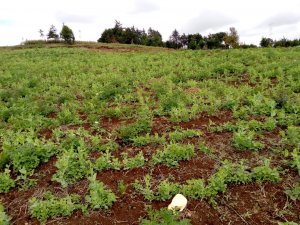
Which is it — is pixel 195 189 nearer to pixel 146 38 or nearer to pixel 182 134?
pixel 182 134

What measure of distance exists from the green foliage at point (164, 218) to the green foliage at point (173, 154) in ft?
4.52

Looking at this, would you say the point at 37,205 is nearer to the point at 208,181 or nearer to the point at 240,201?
the point at 208,181

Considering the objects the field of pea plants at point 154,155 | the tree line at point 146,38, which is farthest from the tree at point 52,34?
the field of pea plants at point 154,155

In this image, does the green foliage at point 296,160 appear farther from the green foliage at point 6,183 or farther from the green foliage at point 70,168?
the green foliage at point 6,183

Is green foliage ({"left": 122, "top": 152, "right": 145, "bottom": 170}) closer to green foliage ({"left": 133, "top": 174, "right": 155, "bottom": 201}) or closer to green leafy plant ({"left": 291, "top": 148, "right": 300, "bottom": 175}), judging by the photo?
green foliage ({"left": 133, "top": 174, "right": 155, "bottom": 201})

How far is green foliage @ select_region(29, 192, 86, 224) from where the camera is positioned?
471 centimetres

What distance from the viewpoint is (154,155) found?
236 inches

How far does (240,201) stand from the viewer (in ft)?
15.9

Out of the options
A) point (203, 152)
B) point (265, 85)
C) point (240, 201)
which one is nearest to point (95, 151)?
point (203, 152)

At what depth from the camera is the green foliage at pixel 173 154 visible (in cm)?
584

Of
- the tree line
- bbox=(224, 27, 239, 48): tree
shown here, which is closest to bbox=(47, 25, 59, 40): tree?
the tree line

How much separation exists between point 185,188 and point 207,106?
11.9ft

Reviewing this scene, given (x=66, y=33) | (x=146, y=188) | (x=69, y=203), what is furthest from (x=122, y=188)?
(x=66, y=33)

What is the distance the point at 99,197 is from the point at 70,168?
1.03 meters
